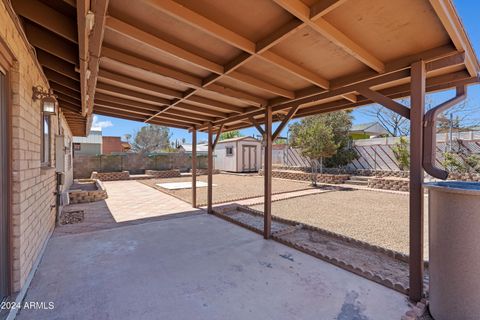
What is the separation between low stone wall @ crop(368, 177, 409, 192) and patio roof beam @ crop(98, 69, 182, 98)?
1004 centimetres

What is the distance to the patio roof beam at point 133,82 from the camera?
9.93 feet

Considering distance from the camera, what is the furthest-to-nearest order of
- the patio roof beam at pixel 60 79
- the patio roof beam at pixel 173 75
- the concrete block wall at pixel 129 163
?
1. the concrete block wall at pixel 129 163
2. the patio roof beam at pixel 60 79
3. the patio roof beam at pixel 173 75

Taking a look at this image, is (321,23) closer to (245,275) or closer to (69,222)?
(245,275)

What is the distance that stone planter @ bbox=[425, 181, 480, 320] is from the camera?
1771 mm

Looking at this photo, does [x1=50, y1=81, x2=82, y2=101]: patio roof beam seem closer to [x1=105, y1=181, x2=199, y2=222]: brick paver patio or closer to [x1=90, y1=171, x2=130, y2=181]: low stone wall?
[x1=105, y1=181, x2=199, y2=222]: brick paver patio

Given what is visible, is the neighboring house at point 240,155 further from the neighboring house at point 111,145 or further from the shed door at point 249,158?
the neighboring house at point 111,145

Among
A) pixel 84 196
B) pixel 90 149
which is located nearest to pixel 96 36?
pixel 84 196

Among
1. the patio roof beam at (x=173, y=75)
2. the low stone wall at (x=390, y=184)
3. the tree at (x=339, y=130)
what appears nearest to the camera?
the patio roof beam at (x=173, y=75)

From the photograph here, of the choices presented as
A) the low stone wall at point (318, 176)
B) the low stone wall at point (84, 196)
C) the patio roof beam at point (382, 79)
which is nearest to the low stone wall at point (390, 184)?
the low stone wall at point (318, 176)

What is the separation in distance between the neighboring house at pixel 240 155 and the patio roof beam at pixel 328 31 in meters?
15.8

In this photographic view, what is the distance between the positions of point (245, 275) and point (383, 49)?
3.01m

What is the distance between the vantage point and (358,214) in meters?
5.99

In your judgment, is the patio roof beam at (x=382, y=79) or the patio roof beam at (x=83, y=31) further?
the patio roof beam at (x=382, y=79)

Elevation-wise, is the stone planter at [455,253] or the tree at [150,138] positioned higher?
the tree at [150,138]
